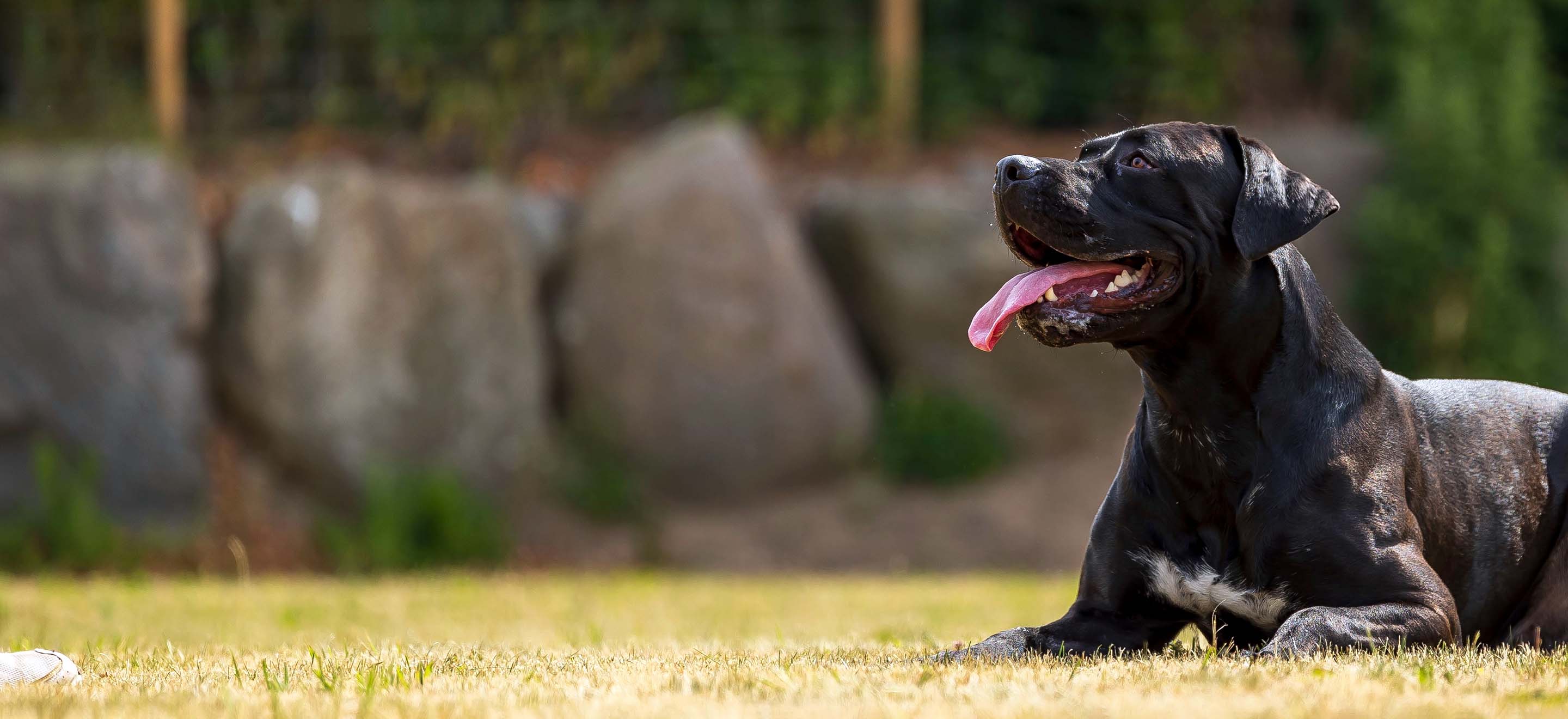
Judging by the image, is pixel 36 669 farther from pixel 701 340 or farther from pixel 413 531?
pixel 701 340

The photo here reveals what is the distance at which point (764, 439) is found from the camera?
41.2 ft

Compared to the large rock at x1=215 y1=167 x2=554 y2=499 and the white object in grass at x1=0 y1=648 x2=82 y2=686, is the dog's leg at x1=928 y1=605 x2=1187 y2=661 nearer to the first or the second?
the white object in grass at x1=0 y1=648 x2=82 y2=686

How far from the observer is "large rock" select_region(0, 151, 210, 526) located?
11.3 meters

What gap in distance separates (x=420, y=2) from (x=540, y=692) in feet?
39.8

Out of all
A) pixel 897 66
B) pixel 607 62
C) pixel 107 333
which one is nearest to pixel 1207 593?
pixel 107 333

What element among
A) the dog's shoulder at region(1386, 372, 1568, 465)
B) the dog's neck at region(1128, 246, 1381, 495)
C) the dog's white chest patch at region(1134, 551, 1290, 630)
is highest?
the dog's neck at region(1128, 246, 1381, 495)

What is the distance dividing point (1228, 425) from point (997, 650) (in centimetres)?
86

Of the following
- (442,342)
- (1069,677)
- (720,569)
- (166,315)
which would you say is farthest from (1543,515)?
(166,315)

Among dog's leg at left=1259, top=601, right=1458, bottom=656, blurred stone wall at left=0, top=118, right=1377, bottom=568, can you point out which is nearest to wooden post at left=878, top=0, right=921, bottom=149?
blurred stone wall at left=0, top=118, right=1377, bottom=568

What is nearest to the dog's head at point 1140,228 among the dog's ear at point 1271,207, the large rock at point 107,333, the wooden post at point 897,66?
the dog's ear at point 1271,207

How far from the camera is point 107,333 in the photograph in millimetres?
11469

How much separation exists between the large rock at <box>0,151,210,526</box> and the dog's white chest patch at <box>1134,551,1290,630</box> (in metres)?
8.99

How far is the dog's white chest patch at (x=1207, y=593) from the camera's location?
4004mm

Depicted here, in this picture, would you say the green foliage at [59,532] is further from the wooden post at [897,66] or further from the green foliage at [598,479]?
the wooden post at [897,66]
